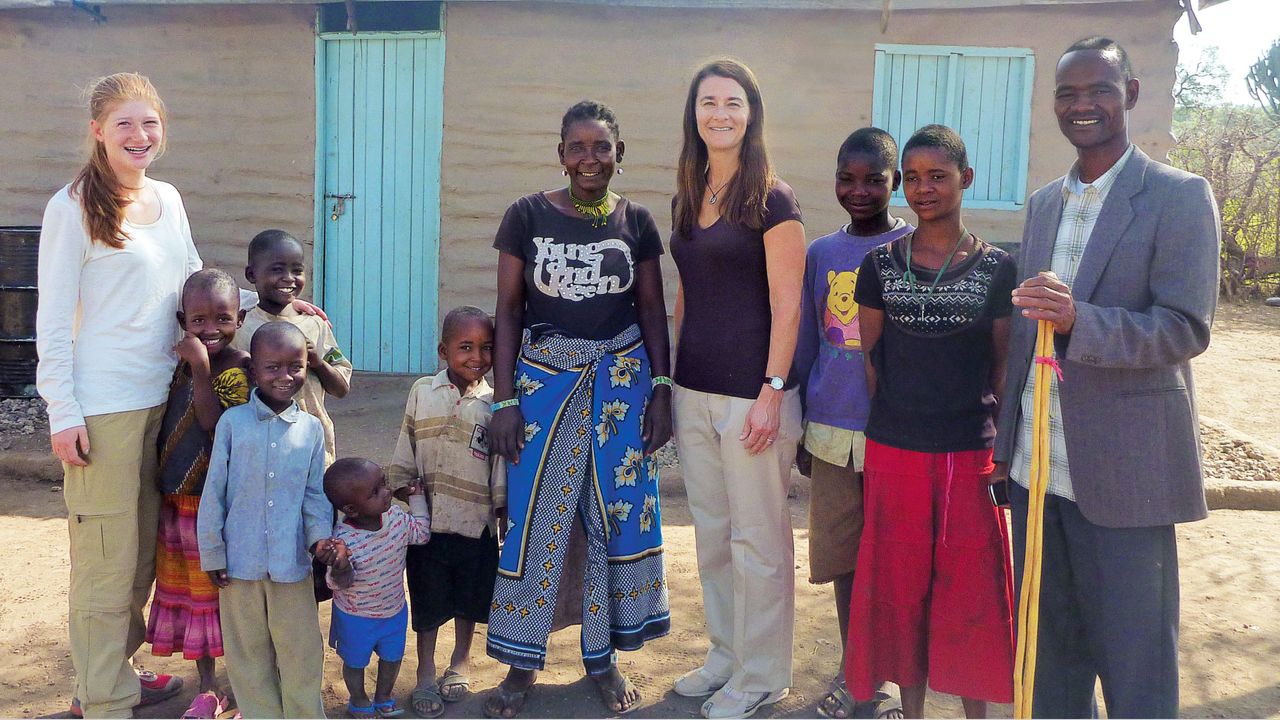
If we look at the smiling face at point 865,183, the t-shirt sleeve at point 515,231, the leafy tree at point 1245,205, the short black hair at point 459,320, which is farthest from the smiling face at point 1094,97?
the leafy tree at point 1245,205

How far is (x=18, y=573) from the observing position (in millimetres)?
3980

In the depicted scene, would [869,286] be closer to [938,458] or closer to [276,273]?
[938,458]

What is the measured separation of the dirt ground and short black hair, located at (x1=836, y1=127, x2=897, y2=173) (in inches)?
68.2

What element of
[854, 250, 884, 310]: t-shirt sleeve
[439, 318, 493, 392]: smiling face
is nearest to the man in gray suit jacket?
[854, 250, 884, 310]: t-shirt sleeve

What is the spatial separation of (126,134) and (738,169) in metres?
1.76

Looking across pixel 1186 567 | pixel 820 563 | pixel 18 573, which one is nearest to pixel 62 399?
pixel 18 573

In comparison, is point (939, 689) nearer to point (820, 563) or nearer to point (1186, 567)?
point (820, 563)

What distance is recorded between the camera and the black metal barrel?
6480mm

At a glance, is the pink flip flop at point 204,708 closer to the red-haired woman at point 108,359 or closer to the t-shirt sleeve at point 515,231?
the red-haired woman at point 108,359

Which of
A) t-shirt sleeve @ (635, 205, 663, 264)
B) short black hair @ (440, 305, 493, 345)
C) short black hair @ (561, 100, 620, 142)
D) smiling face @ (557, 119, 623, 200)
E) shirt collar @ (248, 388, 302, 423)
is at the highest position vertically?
short black hair @ (561, 100, 620, 142)

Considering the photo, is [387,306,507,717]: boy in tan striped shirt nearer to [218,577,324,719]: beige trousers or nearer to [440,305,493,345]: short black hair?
[440,305,493,345]: short black hair

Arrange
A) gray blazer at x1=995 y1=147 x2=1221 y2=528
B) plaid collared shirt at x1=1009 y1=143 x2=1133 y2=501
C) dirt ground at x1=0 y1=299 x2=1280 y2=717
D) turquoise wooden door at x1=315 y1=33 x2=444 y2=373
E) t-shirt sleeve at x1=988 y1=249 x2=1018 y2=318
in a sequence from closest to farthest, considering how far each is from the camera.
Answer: gray blazer at x1=995 y1=147 x2=1221 y2=528, plaid collared shirt at x1=1009 y1=143 x2=1133 y2=501, t-shirt sleeve at x1=988 y1=249 x2=1018 y2=318, dirt ground at x1=0 y1=299 x2=1280 y2=717, turquoise wooden door at x1=315 y1=33 x2=444 y2=373

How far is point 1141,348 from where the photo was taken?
2.07 m

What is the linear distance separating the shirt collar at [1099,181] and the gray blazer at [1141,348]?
0.05 ft
